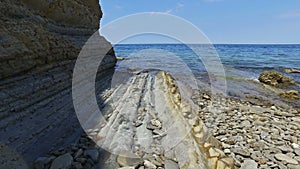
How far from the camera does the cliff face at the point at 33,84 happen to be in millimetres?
3335

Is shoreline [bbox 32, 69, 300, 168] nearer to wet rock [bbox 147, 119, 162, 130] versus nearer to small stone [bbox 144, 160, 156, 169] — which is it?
small stone [bbox 144, 160, 156, 169]

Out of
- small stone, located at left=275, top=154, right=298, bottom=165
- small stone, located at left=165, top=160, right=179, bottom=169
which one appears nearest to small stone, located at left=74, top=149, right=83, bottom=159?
small stone, located at left=165, top=160, right=179, bottom=169

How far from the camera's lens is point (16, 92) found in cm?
396

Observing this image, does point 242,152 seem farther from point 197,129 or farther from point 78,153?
point 78,153

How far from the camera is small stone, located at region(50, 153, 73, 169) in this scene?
2670 millimetres

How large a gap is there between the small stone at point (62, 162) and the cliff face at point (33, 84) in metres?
0.40

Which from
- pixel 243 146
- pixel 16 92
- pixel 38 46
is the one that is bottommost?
pixel 243 146

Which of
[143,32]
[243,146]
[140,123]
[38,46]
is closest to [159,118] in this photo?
[140,123]

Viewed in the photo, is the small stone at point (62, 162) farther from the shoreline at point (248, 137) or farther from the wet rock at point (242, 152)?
the wet rock at point (242, 152)

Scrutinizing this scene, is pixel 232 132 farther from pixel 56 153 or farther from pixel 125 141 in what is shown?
pixel 56 153

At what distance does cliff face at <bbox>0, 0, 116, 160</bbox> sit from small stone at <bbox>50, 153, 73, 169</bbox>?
0.40m

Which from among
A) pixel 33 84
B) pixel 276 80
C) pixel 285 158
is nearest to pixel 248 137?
pixel 285 158

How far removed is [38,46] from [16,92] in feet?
5.26

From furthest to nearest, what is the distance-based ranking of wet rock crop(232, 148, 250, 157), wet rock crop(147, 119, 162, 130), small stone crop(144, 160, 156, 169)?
wet rock crop(147, 119, 162, 130), wet rock crop(232, 148, 250, 157), small stone crop(144, 160, 156, 169)
